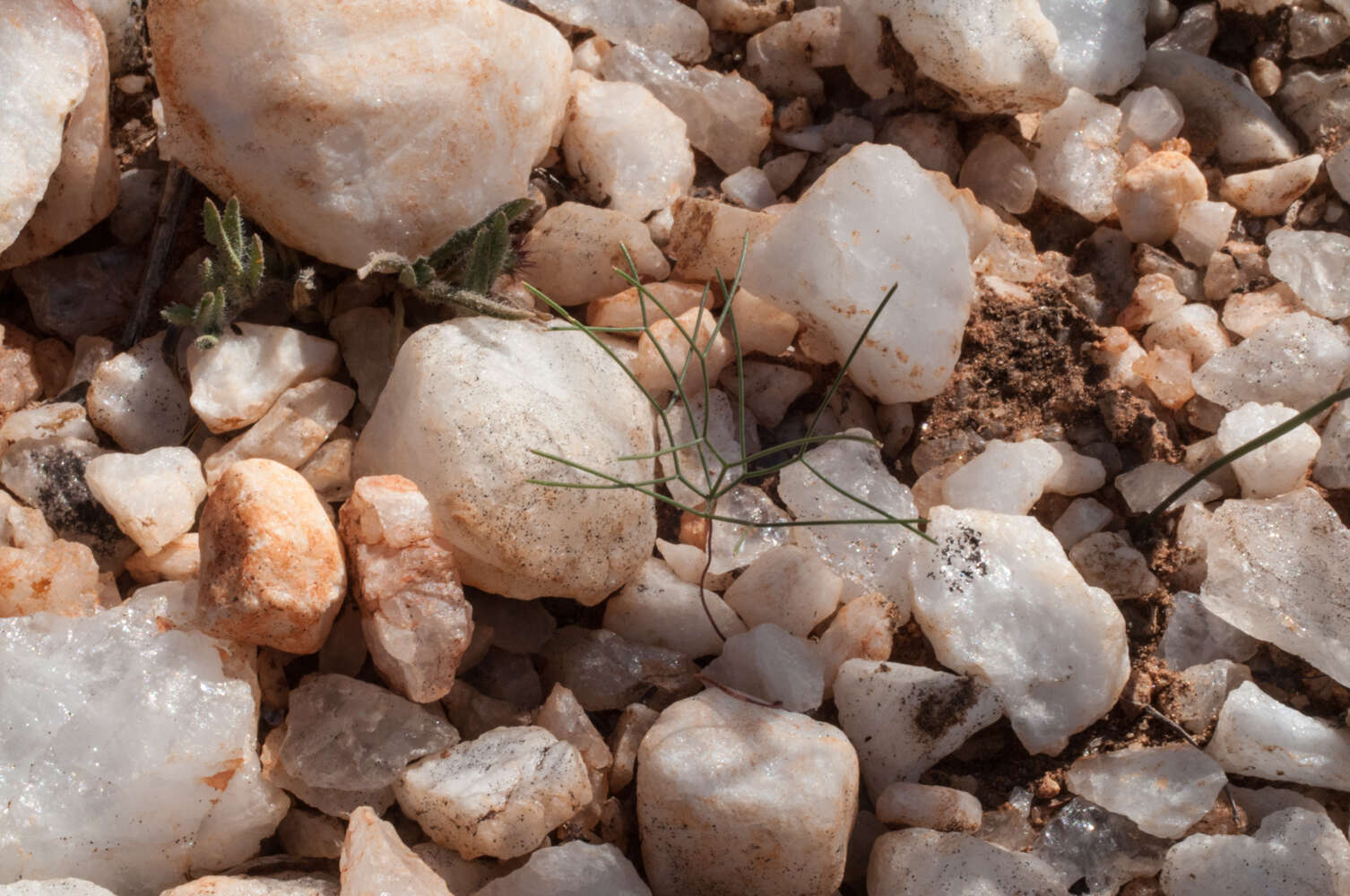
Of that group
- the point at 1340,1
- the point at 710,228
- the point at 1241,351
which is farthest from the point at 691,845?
the point at 1340,1

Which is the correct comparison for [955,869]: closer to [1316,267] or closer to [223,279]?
[1316,267]

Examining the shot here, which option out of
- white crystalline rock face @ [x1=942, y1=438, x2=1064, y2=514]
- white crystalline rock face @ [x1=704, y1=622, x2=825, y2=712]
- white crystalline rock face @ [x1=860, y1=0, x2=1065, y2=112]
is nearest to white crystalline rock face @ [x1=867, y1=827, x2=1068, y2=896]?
white crystalline rock face @ [x1=704, y1=622, x2=825, y2=712]

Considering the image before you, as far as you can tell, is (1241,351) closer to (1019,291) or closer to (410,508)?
(1019,291)

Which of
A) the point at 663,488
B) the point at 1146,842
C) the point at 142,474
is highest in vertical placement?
the point at 142,474

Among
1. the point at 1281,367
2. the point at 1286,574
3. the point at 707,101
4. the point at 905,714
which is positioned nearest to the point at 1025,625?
the point at 905,714

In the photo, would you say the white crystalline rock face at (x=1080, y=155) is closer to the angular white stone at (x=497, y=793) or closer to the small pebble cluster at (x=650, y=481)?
the small pebble cluster at (x=650, y=481)

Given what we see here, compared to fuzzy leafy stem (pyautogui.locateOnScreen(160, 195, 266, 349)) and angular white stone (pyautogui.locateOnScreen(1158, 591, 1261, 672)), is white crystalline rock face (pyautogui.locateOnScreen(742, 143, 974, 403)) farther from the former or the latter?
fuzzy leafy stem (pyautogui.locateOnScreen(160, 195, 266, 349))
